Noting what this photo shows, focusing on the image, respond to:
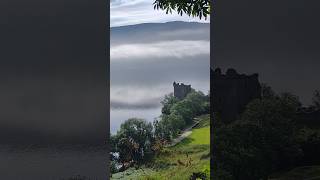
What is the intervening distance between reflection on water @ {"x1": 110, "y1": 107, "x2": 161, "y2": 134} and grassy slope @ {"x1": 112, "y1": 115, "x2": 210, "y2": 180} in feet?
3.00

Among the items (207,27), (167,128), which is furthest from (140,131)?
(207,27)

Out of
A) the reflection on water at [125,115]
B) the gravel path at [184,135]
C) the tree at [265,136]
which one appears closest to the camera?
the tree at [265,136]

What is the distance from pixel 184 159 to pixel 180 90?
4.91ft

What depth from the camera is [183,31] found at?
39.0 ft

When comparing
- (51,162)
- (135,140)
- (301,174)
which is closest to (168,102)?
(135,140)

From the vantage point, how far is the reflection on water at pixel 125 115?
11164mm

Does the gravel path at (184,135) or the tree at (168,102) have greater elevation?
the tree at (168,102)

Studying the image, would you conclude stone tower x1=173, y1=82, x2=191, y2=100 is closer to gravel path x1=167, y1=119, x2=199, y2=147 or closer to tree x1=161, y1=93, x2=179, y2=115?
tree x1=161, y1=93, x2=179, y2=115

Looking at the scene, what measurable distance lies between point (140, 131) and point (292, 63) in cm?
366

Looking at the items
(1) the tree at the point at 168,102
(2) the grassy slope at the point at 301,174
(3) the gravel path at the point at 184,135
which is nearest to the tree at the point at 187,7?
(1) the tree at the point at 168,102

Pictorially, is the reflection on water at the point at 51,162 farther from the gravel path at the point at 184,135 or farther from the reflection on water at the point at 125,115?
the gravel path at the point at 184,135

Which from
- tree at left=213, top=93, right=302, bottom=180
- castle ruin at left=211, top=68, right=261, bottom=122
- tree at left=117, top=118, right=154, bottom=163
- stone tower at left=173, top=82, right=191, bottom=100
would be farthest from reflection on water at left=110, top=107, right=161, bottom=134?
tree at left=213, top=93, right=302, bottom=180

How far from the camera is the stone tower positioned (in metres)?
11.5

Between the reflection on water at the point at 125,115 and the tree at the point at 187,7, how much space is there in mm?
2093
